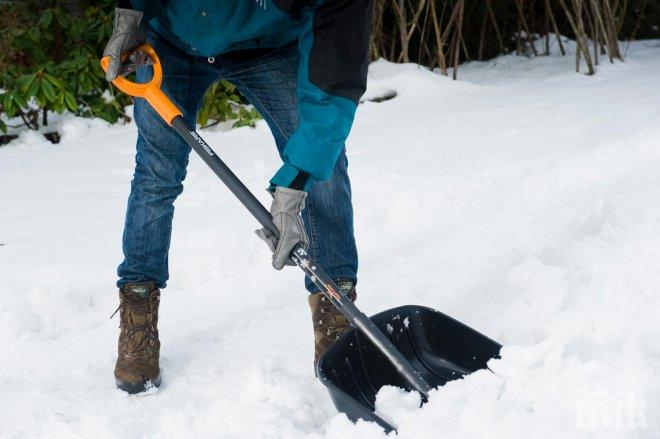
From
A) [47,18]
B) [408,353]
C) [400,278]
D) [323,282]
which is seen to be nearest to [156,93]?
[323,282]

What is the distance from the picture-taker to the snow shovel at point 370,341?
4.91 ft

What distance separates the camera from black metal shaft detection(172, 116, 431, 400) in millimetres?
1475

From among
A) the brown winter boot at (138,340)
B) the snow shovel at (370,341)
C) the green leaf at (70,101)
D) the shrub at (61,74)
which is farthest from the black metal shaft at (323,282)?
the green leaf at (70,101)

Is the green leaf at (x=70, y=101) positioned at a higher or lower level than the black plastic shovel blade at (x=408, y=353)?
lower

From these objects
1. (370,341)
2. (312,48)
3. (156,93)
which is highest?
(312,48)

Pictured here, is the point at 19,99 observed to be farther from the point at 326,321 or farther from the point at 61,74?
the point at 326,321

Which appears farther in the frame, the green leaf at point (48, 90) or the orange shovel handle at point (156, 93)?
the green leaf at point (48, 90)

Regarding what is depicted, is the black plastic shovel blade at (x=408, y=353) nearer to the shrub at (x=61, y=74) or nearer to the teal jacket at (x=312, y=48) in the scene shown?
the teal jacket at (x=312, y=48)

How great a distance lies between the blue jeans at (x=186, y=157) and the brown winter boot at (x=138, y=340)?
4cm

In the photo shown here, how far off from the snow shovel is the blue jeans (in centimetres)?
8

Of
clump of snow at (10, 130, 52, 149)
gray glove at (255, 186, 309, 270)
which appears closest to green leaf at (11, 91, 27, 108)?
clump of snow at (10, 130, 52, 149)

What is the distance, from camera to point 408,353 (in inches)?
67.1

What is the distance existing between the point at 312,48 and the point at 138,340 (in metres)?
0.83

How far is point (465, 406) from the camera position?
133 centimetres
